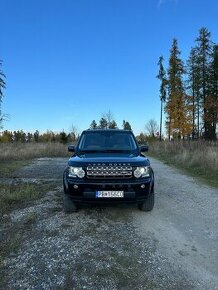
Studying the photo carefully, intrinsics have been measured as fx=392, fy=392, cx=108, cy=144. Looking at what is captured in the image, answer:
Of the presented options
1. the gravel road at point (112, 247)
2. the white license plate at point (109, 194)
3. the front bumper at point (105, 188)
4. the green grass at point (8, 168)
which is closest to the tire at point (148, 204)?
the gravel road at point (112, 247)

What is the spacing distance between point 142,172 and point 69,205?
67.9 inches

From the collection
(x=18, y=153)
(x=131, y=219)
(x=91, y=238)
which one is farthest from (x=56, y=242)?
(x=18, y=153)

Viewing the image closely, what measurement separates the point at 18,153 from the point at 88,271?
87.3 ft

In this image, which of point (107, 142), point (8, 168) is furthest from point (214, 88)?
point (107, 142)

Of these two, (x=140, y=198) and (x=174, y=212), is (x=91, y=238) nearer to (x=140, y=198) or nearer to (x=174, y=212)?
(x=140, y=198)

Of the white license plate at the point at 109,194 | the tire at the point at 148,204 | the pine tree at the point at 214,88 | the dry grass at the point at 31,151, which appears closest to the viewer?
the white license plate at the point at 109,194

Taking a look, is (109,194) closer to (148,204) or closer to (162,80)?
(148,204)

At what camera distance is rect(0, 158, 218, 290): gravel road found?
5.14 meters

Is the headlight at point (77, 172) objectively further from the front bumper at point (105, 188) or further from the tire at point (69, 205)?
the tire at point (69, 205)

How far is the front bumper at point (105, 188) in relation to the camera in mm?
7941

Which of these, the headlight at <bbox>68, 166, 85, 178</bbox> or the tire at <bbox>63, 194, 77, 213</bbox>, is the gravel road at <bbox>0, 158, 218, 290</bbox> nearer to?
the tire at <bbox>63, 194, 77, 213</bbox>

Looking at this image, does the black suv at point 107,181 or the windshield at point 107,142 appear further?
the windshield at point 107,142

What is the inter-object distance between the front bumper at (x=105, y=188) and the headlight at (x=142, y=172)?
4.5 inches

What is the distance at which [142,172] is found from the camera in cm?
821
